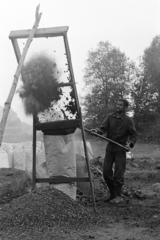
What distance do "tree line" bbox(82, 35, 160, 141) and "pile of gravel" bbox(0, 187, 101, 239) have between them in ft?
61.8

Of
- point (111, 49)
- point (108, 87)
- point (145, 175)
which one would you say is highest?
point (111, 49)

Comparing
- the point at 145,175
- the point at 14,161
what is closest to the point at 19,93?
the point at 14,161

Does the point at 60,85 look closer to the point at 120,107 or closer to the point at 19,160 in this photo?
the point at 120,107

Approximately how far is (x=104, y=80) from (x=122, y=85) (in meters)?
1.26

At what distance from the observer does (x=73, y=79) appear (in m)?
5.32

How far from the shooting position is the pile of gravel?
4613 mm

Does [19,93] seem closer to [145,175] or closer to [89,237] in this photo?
[89,237]

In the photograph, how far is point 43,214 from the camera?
480cm

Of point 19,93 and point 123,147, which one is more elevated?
point 19,93

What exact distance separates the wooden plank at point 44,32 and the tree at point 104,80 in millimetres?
18760

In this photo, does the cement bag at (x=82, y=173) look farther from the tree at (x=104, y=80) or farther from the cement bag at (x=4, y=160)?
the tree at (x=104, y=80)

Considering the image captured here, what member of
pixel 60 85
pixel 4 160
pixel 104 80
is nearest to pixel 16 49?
pixel 60 85

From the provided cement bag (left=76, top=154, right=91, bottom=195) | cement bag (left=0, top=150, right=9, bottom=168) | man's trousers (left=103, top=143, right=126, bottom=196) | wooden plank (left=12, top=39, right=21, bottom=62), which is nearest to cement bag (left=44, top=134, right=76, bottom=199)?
man's trousers (left=103, top=143, right=126, bottom=196)

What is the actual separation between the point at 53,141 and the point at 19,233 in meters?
1.67
